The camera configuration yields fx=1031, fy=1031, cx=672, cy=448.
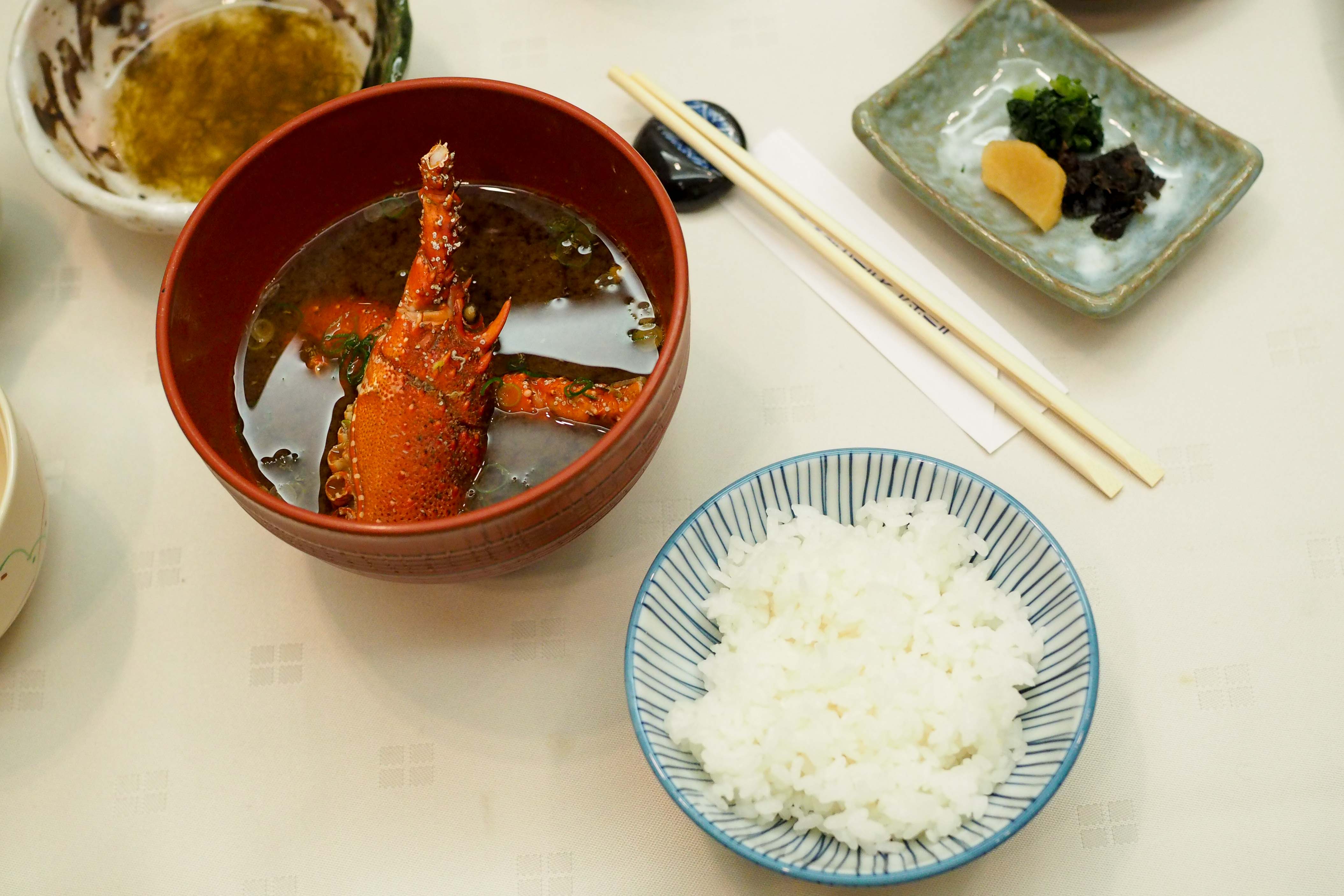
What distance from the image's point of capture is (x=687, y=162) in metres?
1.56

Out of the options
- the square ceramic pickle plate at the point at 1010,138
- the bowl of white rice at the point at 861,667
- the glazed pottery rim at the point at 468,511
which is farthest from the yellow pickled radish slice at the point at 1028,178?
the glazed pottery rim at the point at 468,511

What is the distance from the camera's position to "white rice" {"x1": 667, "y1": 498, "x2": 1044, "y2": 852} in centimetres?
105

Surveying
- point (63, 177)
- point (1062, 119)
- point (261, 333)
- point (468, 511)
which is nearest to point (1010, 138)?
point (1062, 119)

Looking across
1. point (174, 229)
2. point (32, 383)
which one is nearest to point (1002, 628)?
point (174, 229)

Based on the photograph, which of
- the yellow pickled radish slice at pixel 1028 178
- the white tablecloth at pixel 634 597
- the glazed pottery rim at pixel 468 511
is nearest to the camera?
the glazed pottery rim at pixel 468 511

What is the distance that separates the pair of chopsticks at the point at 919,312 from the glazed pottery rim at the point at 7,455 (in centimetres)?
97

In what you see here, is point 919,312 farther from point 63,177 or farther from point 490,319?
point 63,177

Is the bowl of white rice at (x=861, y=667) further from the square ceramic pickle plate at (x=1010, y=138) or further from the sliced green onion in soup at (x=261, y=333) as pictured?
the sliced green onion in soup at (x=261, y=333)

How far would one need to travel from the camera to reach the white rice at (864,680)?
105 cm

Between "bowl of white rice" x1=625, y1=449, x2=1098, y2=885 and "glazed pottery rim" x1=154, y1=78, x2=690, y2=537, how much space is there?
205mm

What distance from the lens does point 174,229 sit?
140 centimetres

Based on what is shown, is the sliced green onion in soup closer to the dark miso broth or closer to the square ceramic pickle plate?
the dark miso broth

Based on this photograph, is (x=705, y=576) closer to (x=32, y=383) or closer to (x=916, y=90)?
(x=916, y=90)

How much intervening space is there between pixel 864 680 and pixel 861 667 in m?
0.01
